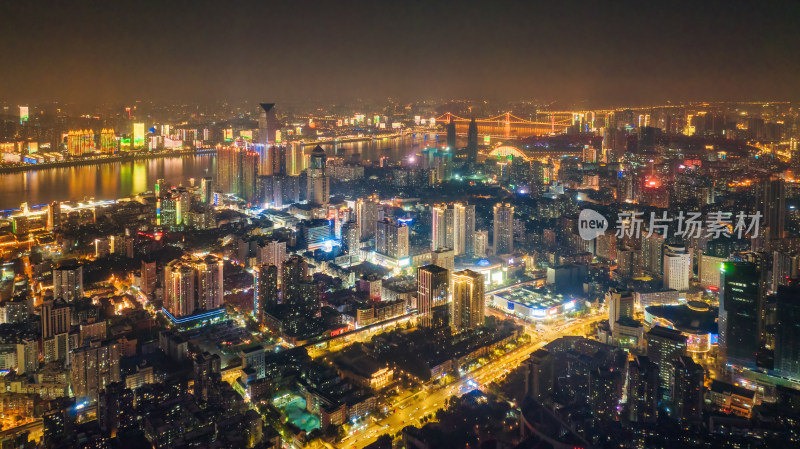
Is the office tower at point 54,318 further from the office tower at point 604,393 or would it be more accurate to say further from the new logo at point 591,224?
the new logo at point 591,224

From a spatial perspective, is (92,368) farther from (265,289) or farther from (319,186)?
(319,186)

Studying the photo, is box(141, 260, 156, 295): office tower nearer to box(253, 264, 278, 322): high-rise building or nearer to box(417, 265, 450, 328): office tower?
box(253, 264, 278, 322): high-rise building

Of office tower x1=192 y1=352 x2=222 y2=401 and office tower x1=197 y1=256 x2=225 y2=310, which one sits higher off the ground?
office tower x1=197 y1=256 x2=225 y2=310

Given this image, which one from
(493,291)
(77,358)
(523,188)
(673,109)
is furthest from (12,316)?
(673,109)

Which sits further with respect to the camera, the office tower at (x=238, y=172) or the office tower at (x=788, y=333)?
the office tower at (x=238, y=172)

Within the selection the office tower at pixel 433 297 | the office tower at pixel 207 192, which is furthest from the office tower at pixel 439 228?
the office tower at pixel 207 192

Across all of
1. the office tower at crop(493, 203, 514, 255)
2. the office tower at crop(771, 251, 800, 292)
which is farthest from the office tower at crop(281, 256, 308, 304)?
the office tower at crop(771, 251, 800, 292)
